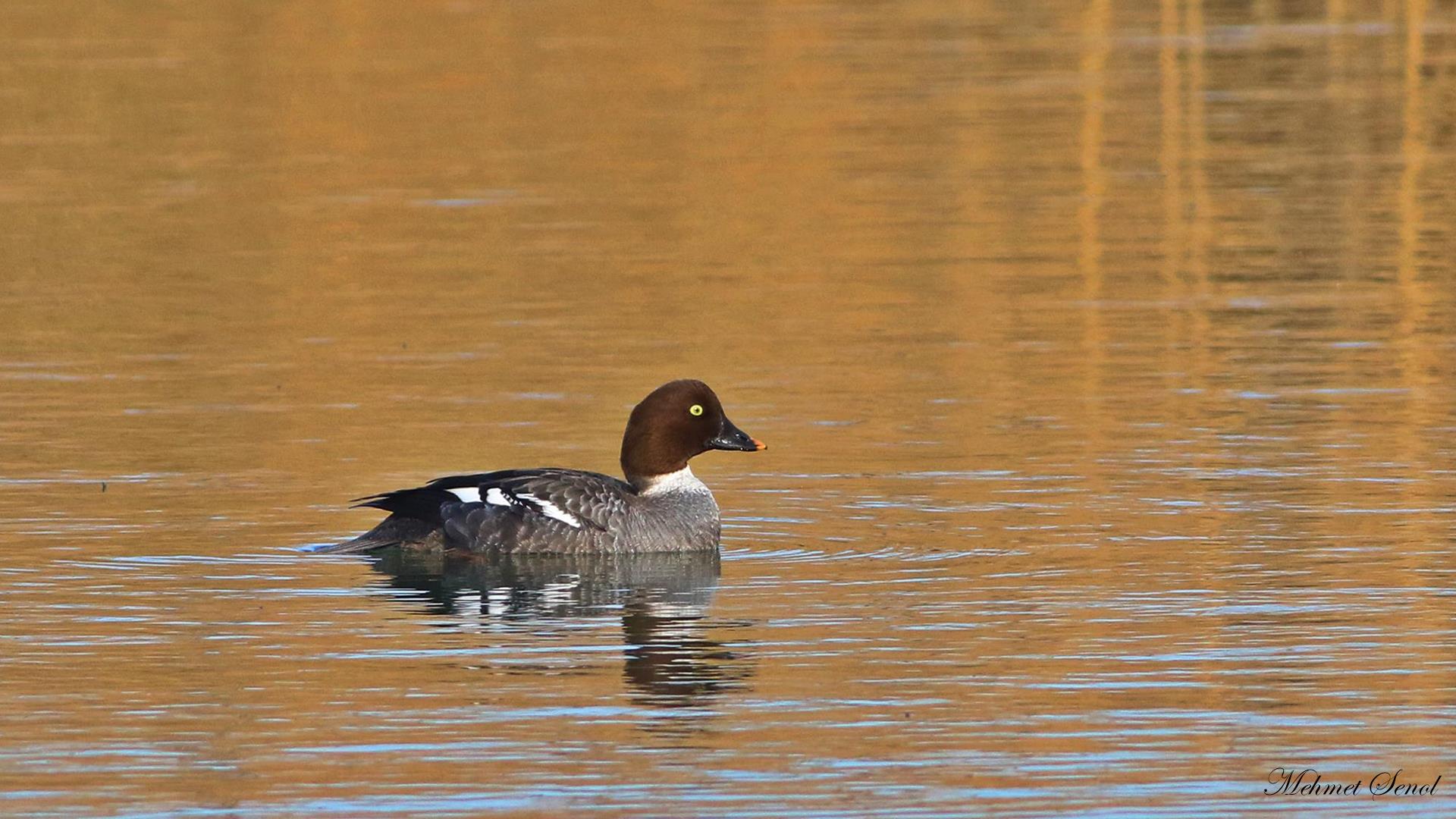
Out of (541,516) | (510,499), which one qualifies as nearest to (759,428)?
(541,516)

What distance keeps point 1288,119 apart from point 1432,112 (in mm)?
1709

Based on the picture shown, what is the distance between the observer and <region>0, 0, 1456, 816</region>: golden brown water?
8797mm

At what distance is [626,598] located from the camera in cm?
1166

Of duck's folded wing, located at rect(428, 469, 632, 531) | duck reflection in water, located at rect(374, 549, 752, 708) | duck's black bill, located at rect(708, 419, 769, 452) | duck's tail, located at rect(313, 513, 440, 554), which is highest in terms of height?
duck's black bill, located at rect(708, 419, 769, 452)

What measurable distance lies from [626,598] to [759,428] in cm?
368

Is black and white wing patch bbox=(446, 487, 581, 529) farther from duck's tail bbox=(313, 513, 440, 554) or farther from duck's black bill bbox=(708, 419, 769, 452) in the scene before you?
duck's black bill bbox=(708, 419, 769, 452)

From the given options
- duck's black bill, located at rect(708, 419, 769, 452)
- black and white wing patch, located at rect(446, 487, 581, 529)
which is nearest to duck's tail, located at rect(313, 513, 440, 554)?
black and white wing patch, located at rect(446, 487, 581, 529)

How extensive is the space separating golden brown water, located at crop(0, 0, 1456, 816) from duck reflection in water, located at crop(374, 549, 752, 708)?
5 centimetres

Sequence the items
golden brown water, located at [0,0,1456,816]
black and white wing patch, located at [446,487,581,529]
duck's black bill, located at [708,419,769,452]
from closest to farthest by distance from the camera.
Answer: golden brown water, located at [0,0,1456,816] → black and white wing patch, located at [446,487,581,529] → duck's black bill, located at [708,419,769,452]

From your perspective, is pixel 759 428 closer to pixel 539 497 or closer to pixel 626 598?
pixel 539 497

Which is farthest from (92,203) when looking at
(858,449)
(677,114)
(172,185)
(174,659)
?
(174,659)

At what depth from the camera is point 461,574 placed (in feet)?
40.6

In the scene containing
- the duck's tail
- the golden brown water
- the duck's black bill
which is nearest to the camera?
the golden brown water

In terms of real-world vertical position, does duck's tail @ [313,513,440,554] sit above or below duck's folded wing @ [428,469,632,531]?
below
